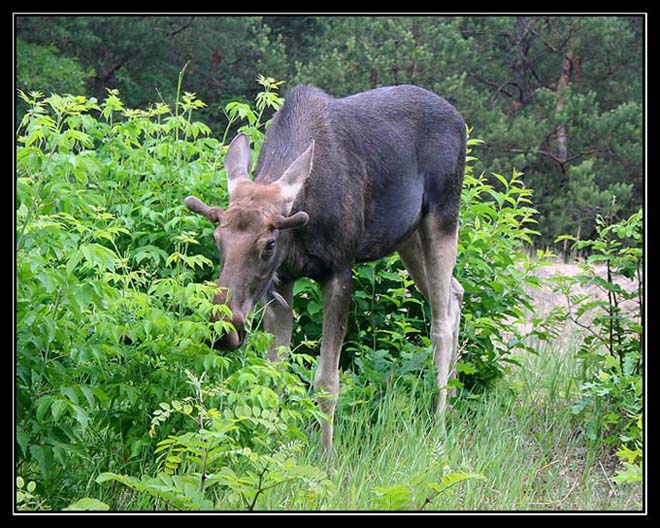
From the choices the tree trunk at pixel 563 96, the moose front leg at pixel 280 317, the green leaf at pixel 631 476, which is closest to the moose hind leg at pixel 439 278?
the moose front leg at pixel 280 317

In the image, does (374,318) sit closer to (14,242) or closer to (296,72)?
(14,242)

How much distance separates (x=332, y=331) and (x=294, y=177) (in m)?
1.06

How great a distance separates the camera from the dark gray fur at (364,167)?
6.27m

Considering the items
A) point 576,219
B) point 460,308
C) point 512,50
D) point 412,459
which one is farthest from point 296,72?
point 412,459

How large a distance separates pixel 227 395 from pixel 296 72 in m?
A: 19.1

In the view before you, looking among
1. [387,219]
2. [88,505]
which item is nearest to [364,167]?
[387,219]

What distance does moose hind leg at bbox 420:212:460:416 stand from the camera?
7.31m

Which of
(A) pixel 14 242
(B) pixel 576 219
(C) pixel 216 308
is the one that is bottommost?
(B) pixel 576 219

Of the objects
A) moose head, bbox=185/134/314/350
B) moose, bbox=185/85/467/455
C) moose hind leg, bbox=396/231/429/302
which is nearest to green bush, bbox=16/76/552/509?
moose head, bbox=185/134/314/350

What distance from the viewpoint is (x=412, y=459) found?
5.97m

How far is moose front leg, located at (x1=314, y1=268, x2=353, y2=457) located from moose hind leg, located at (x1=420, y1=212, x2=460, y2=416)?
1.07m

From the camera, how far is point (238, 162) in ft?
20.4

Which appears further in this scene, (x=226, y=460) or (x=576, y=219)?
(x=576, y=219)

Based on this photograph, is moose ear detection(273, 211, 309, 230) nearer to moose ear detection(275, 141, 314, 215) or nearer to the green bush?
moose ear detection(275, 141, 314, 215)
